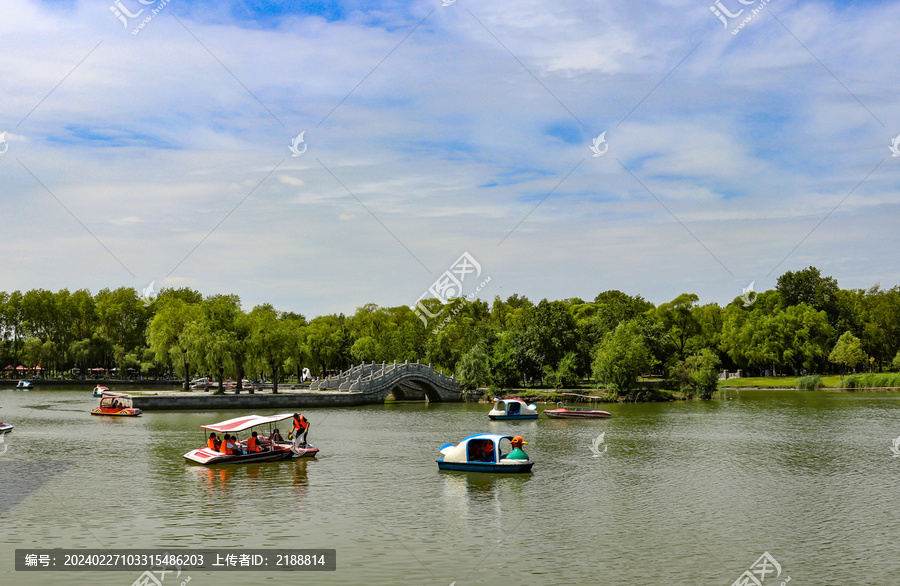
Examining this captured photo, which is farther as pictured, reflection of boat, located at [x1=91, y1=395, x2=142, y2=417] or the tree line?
the tree line

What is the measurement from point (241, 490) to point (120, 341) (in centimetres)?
12319

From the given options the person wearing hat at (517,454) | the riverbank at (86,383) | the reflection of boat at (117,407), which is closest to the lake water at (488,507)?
the person wearing hat at (517,454)

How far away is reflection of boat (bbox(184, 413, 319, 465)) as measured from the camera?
3844 cm

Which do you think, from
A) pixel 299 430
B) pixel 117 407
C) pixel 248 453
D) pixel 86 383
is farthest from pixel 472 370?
pixel 86 383

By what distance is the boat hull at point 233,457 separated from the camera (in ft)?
126

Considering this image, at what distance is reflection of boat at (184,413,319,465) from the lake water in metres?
0.85

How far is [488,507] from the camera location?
2927 centimetres

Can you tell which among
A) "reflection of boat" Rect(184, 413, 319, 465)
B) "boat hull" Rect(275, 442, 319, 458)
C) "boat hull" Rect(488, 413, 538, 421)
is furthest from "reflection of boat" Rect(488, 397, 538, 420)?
"reflection of boat" Rect(184, 413, 319, 465)

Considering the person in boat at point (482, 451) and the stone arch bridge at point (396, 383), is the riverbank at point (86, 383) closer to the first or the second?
the stone arch bridge at point (396, 383)

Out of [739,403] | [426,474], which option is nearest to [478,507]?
[426,474]

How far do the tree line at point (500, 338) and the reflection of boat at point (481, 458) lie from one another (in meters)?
46.9

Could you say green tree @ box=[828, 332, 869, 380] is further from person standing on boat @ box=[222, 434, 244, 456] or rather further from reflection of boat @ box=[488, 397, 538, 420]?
person standing on boat @ box=[222, 434, 244, 456]

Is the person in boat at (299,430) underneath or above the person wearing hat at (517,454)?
above

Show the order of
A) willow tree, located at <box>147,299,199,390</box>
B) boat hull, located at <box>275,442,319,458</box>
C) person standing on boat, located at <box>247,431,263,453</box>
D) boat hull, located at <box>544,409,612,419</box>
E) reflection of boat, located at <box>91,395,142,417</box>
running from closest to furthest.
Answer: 1. person standing on boat, located at <box>247,431,263,453</box>
2. boat hull, located at <box>275,442,319,458</box>
3. reflection of boat, located at <box>91,395,142,417</box>
4. boat hull, located at <box>544,409,612,419</box>
5. willow tree, located at <box>147,299,199,390</box>
